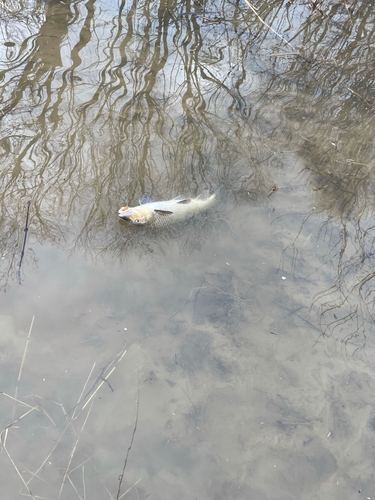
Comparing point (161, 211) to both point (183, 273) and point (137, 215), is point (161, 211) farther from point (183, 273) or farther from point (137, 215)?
point (183, 273)

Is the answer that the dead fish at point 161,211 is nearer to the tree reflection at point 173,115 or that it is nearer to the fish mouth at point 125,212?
the fish mouth at point 125,212

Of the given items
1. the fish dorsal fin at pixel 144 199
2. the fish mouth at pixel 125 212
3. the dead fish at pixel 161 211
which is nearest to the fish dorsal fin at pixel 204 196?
the dead fish at pixel 161 211

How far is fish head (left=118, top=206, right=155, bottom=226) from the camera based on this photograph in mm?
3867

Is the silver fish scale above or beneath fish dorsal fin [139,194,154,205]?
beneath

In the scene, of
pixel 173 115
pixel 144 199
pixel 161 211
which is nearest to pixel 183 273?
pixel 161 211

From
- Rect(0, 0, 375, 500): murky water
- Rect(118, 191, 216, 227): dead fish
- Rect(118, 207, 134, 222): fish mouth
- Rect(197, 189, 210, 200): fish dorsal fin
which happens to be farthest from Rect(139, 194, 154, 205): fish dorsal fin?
Rect(197, 189, 210, 200): fish dorsal fin

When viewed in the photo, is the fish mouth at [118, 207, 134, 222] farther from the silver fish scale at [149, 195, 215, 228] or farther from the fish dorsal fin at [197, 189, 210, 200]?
the fish dorsal fin at [197, 189, 210, 200]

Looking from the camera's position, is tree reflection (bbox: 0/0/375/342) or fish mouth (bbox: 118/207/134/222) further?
tree reflection (bbox: 0/0/375/342)

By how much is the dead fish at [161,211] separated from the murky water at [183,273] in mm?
133

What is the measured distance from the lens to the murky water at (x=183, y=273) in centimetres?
271

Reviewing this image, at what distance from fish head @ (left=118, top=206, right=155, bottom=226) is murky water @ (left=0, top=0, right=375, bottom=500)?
0.15m

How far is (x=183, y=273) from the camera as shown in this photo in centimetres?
369

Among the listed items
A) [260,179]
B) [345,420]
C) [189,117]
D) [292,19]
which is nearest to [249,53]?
[292,19]

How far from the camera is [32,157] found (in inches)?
179
